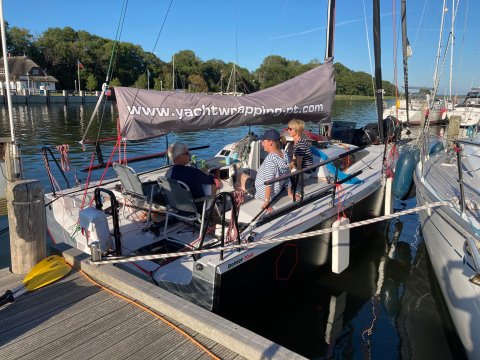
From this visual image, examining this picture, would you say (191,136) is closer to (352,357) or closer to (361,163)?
(361,163)

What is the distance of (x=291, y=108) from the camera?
22.7 ft

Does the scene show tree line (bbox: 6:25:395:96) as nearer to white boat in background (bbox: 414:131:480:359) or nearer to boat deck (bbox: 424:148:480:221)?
boat deck (bbox: 424:148:480:221)

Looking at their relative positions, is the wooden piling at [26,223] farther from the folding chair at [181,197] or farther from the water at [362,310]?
the water at [362,310]

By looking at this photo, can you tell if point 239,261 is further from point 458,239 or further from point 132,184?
point 458,239

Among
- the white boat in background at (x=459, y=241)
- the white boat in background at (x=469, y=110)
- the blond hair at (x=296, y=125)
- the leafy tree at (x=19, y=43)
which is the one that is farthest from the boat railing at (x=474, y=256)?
the leafy tree at (x=19, y=43)

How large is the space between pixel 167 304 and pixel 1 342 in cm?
136

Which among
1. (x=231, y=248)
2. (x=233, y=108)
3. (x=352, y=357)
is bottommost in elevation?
(x=352, y=357)

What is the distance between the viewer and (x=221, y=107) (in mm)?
5969

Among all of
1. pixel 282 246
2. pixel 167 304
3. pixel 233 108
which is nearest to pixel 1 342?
pixel 167 304

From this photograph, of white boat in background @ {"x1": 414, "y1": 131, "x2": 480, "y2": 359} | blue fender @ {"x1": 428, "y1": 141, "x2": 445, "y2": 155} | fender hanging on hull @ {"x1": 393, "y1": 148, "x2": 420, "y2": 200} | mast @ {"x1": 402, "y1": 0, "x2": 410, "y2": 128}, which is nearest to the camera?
white boat in background @ {"x1": 414, "y1": 131, "x2": 480, "y2": 359}

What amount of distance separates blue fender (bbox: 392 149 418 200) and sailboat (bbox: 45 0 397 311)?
227 mm

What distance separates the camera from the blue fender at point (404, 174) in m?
7.66

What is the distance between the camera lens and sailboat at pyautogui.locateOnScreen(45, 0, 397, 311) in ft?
14.4

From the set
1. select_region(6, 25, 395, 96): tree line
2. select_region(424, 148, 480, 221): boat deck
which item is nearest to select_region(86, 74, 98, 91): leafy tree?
select_region(6, 25, 395, 96): tree line
